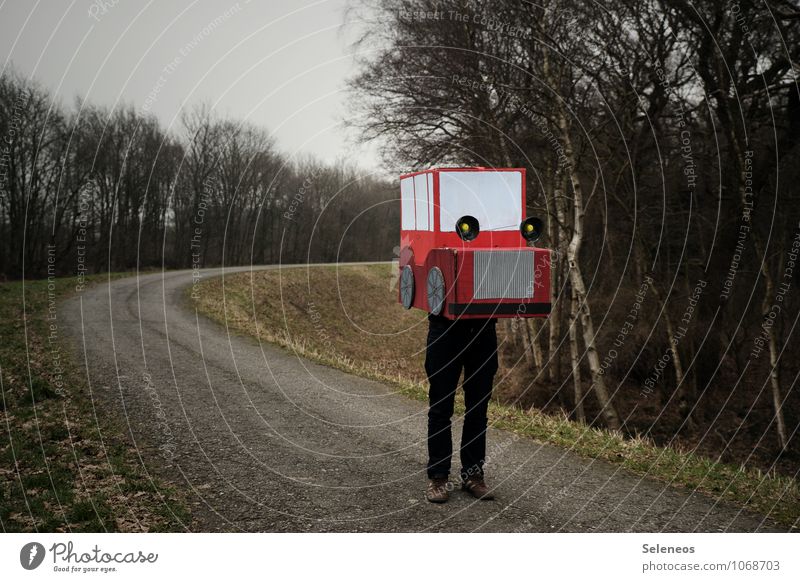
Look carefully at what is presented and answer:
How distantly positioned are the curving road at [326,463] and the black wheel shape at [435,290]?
1.75 metres

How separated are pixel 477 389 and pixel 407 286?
1065 millimetres

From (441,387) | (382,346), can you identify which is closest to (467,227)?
(441,387)

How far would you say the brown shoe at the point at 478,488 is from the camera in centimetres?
564

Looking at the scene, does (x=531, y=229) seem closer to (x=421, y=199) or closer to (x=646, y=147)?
(x=421, y=199)

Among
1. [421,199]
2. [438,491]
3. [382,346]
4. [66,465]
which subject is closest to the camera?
[421,199]

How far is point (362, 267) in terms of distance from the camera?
3400 cm

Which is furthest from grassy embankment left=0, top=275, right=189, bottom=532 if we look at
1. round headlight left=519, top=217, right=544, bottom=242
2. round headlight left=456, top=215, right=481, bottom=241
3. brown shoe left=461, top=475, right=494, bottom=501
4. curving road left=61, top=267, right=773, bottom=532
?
round headlight left=519, top=217, right=544, bottom=242

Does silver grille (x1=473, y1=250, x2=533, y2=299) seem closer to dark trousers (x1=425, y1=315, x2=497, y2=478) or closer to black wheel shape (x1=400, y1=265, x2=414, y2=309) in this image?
dark trousers (x1=425, y1=315, x2=497, y2=478)

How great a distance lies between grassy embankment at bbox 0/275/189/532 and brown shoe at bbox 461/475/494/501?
2445 mm

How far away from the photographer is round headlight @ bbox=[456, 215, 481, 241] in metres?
4.81

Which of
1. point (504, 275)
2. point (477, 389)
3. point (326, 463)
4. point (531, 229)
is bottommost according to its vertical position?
point (326, 463)

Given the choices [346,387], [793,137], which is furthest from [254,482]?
[793,137]

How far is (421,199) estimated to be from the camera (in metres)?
5.12

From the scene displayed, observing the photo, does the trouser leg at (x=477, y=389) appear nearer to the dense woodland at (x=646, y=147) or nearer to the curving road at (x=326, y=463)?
the curving road at (x=326, y=463)
